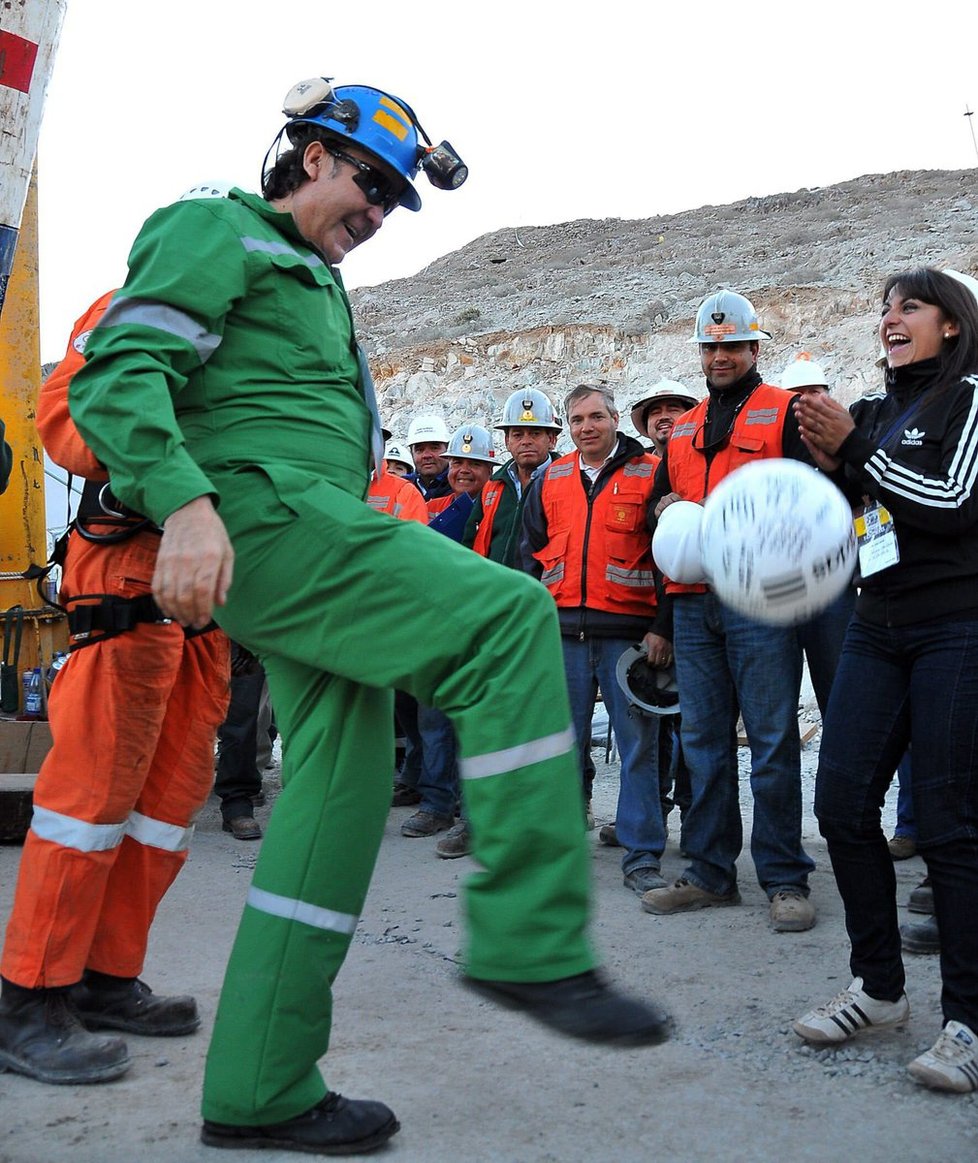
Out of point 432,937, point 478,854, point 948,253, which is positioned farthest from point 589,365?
point 478,854

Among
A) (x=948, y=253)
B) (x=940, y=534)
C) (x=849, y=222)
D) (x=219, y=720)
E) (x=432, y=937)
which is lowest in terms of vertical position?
(x=432, y=937)

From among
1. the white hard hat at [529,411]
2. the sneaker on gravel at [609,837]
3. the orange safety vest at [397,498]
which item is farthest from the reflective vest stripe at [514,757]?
the white hard hat at [529,411]

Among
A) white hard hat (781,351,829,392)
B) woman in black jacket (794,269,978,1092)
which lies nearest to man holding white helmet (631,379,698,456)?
white hard hat (781,351,829,392)

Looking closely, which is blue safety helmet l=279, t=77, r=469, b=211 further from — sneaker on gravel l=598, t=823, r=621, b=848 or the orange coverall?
sneaker on gravel l=598, t=823, r=621, b=848

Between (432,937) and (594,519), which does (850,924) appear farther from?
(594,519)

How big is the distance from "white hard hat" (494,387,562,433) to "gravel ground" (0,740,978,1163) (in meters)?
3.87

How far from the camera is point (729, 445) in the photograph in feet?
16.3

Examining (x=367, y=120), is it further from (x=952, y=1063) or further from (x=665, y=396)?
(x=665, y=396)

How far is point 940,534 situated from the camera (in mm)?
3232

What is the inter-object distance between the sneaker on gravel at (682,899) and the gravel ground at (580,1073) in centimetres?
23

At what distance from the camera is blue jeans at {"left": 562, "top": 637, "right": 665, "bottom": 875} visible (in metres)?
5.46

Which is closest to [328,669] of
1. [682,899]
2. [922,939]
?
[922,939]

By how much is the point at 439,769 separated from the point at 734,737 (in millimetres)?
2379

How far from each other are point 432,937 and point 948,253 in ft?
95.2
